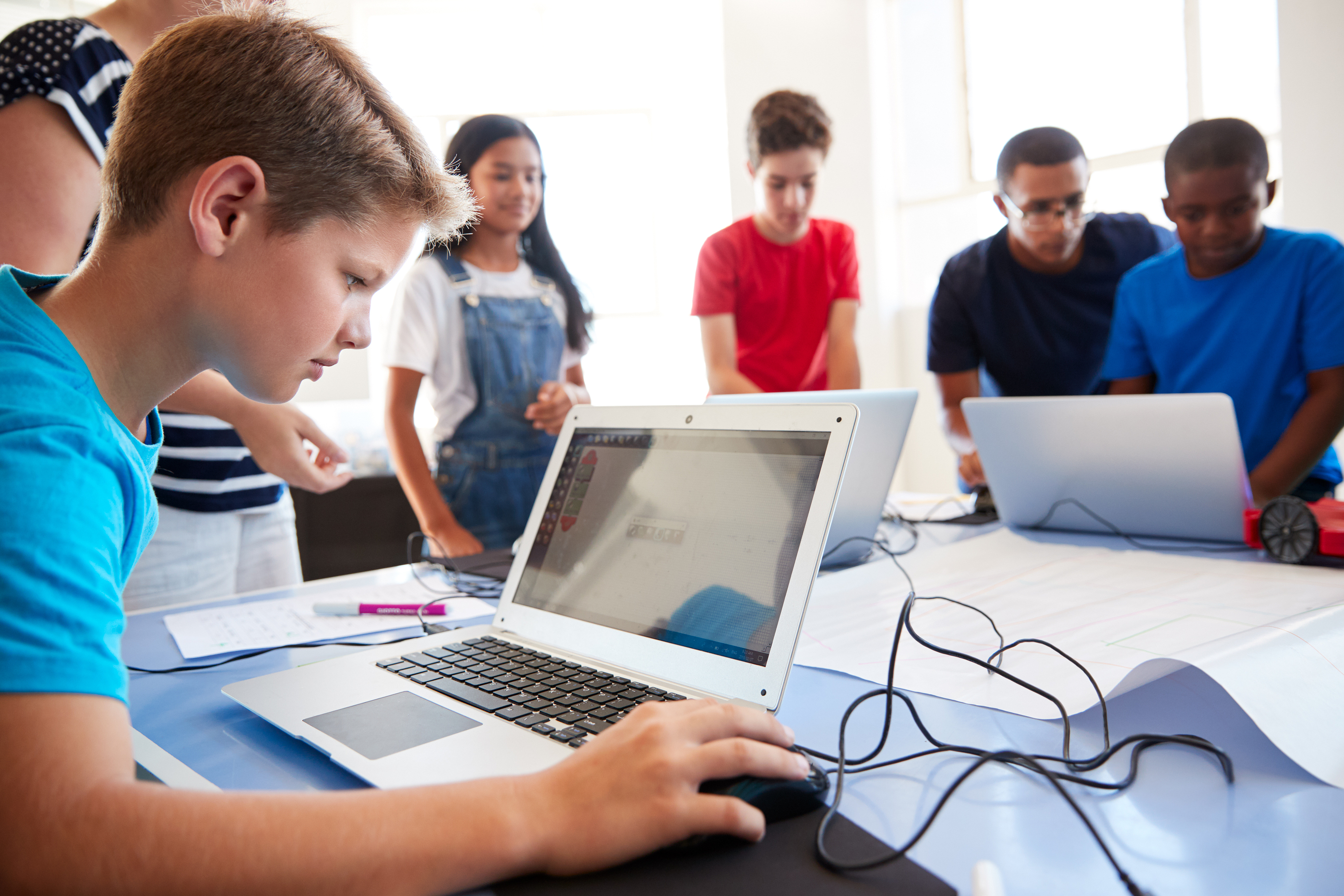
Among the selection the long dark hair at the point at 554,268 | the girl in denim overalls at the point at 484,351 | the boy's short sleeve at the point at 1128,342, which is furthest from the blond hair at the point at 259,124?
the boy's short sleeve at the point at 1128,342

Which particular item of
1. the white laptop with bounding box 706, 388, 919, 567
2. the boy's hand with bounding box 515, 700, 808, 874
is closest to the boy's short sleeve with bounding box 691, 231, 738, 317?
the white laptop with bounding box 706, 388, 919, 567

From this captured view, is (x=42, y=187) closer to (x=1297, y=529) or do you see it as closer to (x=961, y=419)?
(x=1297, y=529)

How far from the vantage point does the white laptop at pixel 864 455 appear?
3.66ft

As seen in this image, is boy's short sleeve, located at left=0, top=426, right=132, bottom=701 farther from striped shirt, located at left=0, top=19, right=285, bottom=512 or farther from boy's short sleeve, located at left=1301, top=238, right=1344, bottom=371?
boy's short sleeve, located at left=1301, top=238, right=1344, bottom=371

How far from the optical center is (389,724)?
2.08ft

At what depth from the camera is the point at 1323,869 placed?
17.3 inches

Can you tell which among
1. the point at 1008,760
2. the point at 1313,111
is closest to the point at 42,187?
the point at 1008,760

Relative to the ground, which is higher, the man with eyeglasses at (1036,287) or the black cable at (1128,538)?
the man with eyeglasses at (1036,287)

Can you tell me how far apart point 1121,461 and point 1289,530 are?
206 millimetres

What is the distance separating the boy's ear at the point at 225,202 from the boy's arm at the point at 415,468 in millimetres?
915

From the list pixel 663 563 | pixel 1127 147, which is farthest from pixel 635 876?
pixel 1127 147

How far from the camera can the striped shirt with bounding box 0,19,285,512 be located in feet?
3.02

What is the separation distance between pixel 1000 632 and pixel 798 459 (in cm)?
32

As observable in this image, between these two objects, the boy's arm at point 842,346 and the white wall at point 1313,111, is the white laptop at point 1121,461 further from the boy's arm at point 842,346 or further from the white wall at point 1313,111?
the white wall at point 1313,111
